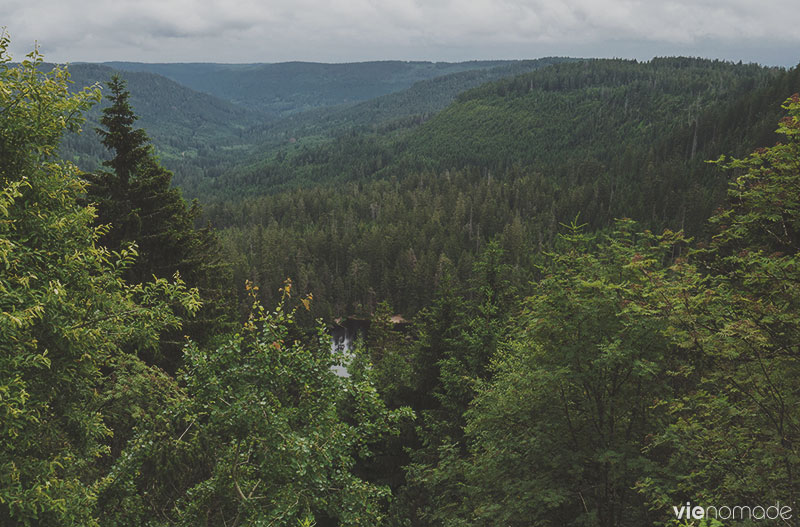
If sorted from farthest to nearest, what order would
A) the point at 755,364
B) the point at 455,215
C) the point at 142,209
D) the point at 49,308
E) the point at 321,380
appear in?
the point at 455,215, the point at 142,209, the point at 755,364, the point at 321,380, the point at 49,308

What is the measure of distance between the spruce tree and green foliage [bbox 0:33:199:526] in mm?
8287

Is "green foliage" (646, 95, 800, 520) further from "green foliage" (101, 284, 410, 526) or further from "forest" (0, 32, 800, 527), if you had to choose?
"green foliage" (101, 284, 410, 526)

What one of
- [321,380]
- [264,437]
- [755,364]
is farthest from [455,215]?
[264,437]

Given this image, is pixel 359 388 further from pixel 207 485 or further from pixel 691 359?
pixel 691 359

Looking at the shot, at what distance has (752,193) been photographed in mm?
9602

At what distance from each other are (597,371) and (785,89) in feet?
676

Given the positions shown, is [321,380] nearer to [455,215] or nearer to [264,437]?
[264,437]

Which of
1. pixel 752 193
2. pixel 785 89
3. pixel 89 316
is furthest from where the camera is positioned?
pixel 785 89

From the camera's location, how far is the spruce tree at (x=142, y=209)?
55.3 feet

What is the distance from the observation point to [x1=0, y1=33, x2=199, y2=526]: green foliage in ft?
22.0

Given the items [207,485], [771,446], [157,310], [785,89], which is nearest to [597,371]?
[771,446]

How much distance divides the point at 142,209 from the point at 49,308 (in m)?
11.5

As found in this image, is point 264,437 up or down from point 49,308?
down

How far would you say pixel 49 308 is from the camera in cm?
716
